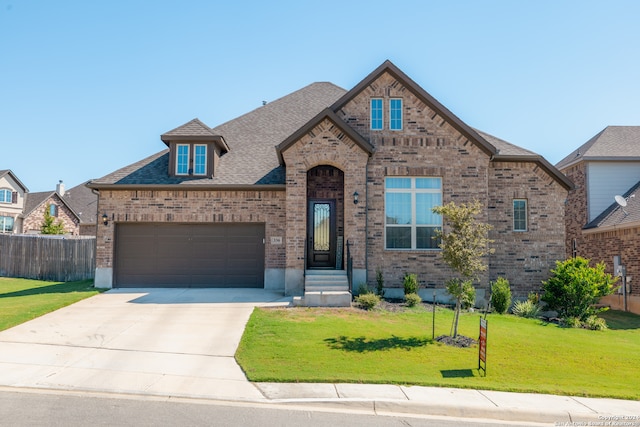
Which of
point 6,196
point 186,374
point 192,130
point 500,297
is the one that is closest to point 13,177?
point 6,196

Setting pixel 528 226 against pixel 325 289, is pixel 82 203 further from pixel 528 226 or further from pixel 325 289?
pixel 528 226

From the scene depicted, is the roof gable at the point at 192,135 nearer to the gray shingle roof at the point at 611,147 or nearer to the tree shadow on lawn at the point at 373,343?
the tree shadow on lawn at the point at 373,343

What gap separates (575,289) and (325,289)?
7.55 meters

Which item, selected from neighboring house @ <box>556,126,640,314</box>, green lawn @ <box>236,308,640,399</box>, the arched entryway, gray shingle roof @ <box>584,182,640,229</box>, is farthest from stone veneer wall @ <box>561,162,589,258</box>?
the arched entryway

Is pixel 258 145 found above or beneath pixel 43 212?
above

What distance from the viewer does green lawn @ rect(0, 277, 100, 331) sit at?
11.3 metres

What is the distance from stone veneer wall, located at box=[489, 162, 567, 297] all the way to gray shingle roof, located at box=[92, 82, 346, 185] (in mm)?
7932

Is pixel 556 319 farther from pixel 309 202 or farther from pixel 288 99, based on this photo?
pixel 288 99

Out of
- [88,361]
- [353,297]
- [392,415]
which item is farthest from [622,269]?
[88,361]

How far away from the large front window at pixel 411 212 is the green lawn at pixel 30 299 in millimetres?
10293

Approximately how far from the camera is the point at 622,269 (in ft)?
58.1

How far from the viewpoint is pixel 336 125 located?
1461 centimetres

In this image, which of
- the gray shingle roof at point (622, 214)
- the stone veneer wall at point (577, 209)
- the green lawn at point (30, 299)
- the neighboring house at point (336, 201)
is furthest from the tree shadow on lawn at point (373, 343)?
the stone veneer wall at point (577, 209)

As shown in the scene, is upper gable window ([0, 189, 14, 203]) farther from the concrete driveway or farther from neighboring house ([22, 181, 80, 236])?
the concrete driveway
